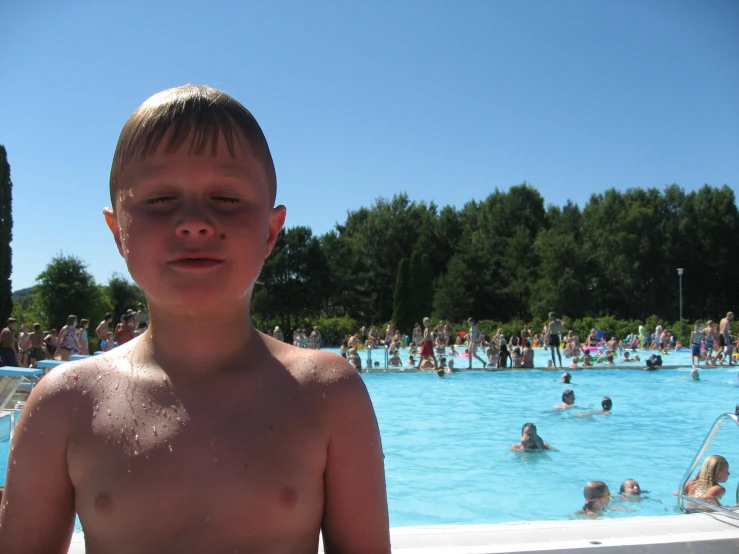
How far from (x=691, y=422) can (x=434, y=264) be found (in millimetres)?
42922

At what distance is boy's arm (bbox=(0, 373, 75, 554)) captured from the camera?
116 cm

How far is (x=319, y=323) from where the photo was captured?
42125 millimetres

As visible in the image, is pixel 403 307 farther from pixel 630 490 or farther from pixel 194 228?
pixel 194 228

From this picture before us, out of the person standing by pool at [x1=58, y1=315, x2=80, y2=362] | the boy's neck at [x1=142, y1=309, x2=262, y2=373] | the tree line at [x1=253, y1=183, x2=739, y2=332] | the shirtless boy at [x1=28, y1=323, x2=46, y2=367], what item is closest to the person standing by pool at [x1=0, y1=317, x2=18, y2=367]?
the shirtless boy at [x1=28, y1=323, x2=46, y2=367]

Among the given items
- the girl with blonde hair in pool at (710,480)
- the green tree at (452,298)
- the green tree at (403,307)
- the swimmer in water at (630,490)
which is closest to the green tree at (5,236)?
the green tree at (403,307)

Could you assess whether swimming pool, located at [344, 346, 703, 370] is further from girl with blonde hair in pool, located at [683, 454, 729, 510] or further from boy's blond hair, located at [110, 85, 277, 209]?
boy's blond hair, located at [110, 85, 277, 209]

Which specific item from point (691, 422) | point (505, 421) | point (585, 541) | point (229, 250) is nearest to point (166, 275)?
point (229, 250)

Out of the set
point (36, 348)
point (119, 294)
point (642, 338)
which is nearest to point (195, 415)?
point (36, 348)

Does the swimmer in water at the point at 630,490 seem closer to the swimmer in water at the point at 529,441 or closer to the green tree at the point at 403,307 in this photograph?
the swimmer in water at the point at 529,441

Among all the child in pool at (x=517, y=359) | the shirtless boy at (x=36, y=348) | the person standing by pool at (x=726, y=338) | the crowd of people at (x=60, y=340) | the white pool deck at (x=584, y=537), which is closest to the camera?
the white pool deck at (x=584, y=537)

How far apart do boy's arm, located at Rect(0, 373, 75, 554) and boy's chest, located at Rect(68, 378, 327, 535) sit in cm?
4

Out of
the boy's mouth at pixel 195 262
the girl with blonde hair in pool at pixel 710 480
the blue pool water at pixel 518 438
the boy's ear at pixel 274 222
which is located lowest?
the blue pool water at pixel 518 438

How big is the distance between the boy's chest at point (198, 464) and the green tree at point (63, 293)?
36.2 meters

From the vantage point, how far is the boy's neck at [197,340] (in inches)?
47.2
